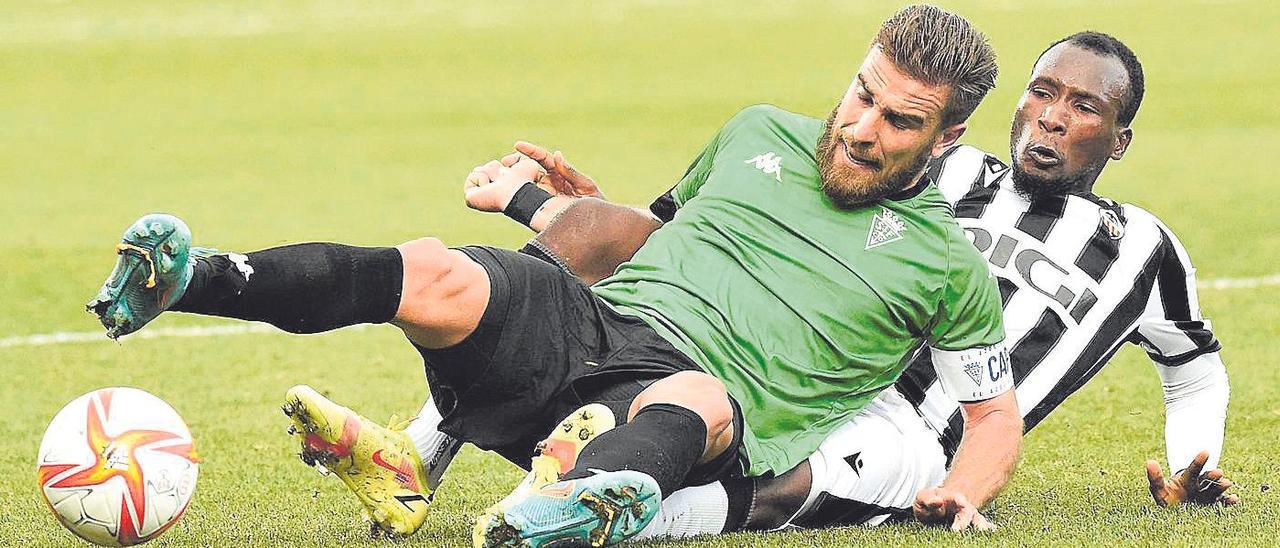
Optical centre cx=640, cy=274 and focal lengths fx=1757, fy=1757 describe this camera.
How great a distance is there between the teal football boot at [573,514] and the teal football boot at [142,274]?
2.69 feet

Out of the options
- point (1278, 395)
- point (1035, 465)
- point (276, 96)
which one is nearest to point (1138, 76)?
point (1035, 465)

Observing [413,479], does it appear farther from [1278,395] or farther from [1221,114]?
[1221,114]

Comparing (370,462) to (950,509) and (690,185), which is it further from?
(950,509)

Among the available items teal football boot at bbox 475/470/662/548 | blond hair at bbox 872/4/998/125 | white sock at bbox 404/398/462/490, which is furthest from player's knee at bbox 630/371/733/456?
blond hair at bbox 872/4/998/125

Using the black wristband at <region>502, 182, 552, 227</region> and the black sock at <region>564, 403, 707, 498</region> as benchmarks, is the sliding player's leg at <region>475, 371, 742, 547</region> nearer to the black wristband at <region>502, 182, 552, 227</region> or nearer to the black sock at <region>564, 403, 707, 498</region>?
the black sock at <region>564, 403, 707, 498</region>

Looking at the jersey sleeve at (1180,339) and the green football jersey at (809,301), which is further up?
the green football jersey at (809,301)

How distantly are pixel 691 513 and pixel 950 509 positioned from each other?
637 millimetres

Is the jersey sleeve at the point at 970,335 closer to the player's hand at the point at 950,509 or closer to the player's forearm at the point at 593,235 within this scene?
the player's hand at the point at 950,509

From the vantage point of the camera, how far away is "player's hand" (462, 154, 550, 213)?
4.91 m

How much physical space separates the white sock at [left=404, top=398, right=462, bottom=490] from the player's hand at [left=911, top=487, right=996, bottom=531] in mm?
1238

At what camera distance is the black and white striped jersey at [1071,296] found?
16.4 feet

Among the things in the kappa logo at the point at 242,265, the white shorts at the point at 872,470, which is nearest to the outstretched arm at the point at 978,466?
the white shorts at the point at 872,470

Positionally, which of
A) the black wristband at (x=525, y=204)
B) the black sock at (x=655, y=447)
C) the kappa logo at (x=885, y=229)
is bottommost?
the black sock at (x=655, y=447)

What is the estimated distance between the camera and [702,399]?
4.10m
